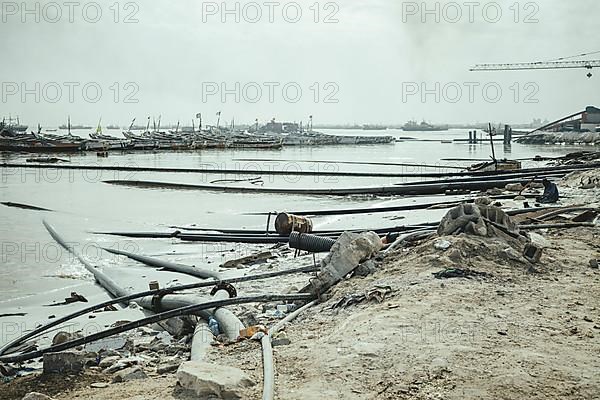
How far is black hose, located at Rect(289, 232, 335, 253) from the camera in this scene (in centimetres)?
1042

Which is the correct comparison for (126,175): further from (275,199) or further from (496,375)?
(496,375)

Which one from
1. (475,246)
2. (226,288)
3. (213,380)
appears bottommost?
(226,288)

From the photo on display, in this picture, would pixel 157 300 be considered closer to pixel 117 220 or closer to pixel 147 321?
pixel 147 321

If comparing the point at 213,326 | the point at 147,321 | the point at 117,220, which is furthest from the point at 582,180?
the point at 147,321

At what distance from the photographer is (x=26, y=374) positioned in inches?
236

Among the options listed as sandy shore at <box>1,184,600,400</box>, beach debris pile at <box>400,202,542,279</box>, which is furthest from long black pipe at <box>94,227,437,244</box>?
sandy shore at <box>1,184,600,400</box>

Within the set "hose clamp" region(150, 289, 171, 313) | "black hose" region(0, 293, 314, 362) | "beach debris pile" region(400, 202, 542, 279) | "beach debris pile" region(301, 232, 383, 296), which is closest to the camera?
"black hose" region(0, 293, 314, 362)

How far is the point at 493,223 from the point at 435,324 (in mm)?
3075

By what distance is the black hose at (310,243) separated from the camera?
34.2ft

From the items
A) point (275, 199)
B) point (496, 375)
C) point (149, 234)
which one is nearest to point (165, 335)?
point (496, 375)

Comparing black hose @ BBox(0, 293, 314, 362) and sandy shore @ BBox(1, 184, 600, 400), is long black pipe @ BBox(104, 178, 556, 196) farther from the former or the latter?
black hose @ BBox(0, 293, 314, 362)

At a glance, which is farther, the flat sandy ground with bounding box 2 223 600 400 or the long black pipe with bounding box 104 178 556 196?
the long black pipe with bounding box 104 178 556 196

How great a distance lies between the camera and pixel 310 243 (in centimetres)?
1051

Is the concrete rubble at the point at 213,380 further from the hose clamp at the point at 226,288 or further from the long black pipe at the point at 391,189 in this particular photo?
the long black pipe at the point at 391,189
